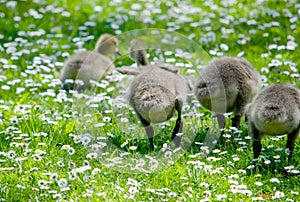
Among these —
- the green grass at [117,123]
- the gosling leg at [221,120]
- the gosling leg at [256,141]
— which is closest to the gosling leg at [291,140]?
the green grass at [117,123]

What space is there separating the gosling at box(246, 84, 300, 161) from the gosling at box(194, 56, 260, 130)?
0.39 meters

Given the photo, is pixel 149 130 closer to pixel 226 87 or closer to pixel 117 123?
pixel 117 123

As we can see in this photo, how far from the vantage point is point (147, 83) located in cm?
638

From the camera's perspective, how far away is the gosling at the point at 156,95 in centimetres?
614

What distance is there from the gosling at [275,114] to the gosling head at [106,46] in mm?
3458

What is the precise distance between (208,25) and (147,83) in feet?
14.8

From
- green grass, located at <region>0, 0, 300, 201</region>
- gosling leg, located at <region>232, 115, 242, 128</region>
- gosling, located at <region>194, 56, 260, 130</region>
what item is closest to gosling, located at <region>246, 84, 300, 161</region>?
green grass, located at <region>0, 0, 300, 201</region>

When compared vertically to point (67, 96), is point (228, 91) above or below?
above

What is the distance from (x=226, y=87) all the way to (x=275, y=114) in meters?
1.06

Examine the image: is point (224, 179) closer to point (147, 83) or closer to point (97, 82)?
point (147, 83)

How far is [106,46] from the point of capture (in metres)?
9.30

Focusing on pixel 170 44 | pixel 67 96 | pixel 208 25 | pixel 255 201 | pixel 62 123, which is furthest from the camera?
pixel 208 25

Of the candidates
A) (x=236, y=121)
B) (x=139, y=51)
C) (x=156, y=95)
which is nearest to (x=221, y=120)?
(x=236, y=121)

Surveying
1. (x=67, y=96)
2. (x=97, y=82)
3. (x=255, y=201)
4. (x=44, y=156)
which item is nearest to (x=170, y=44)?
(x=97, y=82)
